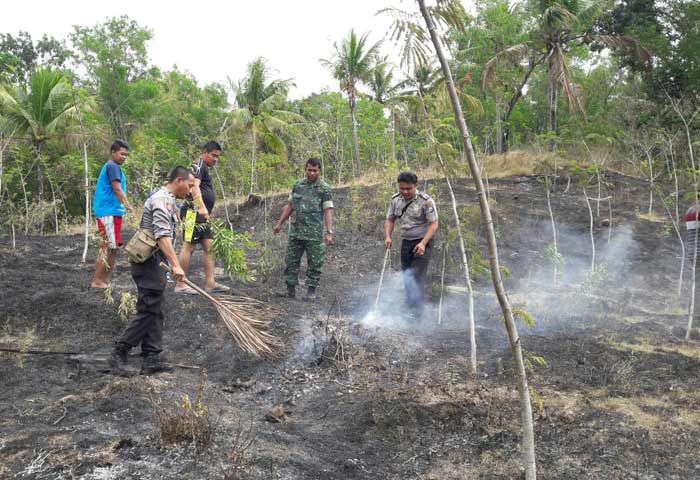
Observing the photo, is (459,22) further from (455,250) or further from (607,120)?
(607,120)

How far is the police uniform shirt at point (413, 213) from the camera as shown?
629 centimetres

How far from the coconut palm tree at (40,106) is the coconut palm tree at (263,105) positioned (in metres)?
6.85

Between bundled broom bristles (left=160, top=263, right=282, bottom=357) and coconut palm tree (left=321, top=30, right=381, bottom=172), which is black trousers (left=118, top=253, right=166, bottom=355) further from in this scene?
coconut palm tree (left=321, top=30, right=381, bottom=172)

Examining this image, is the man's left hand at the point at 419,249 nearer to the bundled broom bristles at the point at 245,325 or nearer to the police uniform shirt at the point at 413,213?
the police uniform shirt at the point at 413,213

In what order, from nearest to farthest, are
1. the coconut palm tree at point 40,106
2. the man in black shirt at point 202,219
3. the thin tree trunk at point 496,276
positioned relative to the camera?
the thin tree trunk at point 496,276
the man in black shirt at point 202,219
the coconut palm tree at point 40,106

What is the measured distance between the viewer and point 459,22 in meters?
3.14

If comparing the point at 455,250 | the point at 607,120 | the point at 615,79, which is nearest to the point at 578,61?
the point at 615,79

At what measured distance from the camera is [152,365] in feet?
15.1

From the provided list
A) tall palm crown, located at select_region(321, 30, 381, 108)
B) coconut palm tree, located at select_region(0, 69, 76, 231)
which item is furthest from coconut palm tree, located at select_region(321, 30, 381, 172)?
coconut palm tree, located at select_region(0, 69, 76, 231)

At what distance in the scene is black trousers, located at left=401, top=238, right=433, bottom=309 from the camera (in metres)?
6.41

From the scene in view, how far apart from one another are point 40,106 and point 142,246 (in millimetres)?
15102

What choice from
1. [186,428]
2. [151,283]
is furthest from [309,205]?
[186,428]

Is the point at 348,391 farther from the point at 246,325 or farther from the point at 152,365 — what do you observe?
the point at 152,365

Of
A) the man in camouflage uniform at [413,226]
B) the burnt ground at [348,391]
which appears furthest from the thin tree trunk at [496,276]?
the man in camouflage uniform at [413,226]
